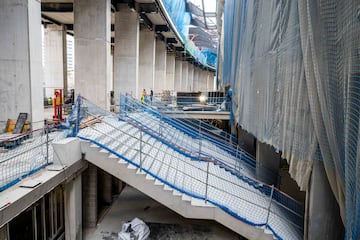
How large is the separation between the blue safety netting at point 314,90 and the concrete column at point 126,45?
1204cm

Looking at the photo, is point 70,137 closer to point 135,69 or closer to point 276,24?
point 276,24

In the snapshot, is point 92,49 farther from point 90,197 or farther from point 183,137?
point 90,197

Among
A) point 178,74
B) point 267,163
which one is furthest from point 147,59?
point 178,74

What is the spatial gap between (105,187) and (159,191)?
207 inches

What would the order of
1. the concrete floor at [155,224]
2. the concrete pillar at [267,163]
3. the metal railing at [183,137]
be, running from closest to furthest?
1. the concrete floor at [155,224]
2. the concrete pillar at [267,163]
3. the metal railing at [183,137]

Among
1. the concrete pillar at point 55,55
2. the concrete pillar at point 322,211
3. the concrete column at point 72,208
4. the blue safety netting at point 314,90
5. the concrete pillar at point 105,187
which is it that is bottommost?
the concrete pillar at point 105,187

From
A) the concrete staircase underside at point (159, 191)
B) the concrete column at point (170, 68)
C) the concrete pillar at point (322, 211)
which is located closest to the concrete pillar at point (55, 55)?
the concrete staircase underside at point (159, 191)

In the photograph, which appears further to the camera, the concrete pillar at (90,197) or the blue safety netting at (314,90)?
the concrete pillar at (90,197)

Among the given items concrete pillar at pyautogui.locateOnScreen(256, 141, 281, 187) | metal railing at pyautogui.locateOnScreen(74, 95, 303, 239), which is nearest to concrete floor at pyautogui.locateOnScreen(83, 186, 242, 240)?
metal railing at pyautogui.locateOnScreen(74, 95, 303, 239)

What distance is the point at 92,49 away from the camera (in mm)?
14094

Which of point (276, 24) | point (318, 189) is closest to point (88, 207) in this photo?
point (318, 189)

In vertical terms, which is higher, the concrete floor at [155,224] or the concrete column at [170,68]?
the concrete column at [170,68]

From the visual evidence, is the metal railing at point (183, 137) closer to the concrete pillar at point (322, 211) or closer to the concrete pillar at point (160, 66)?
the concrete pillar at point (322, 211)

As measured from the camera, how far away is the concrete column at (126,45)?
1855cm
